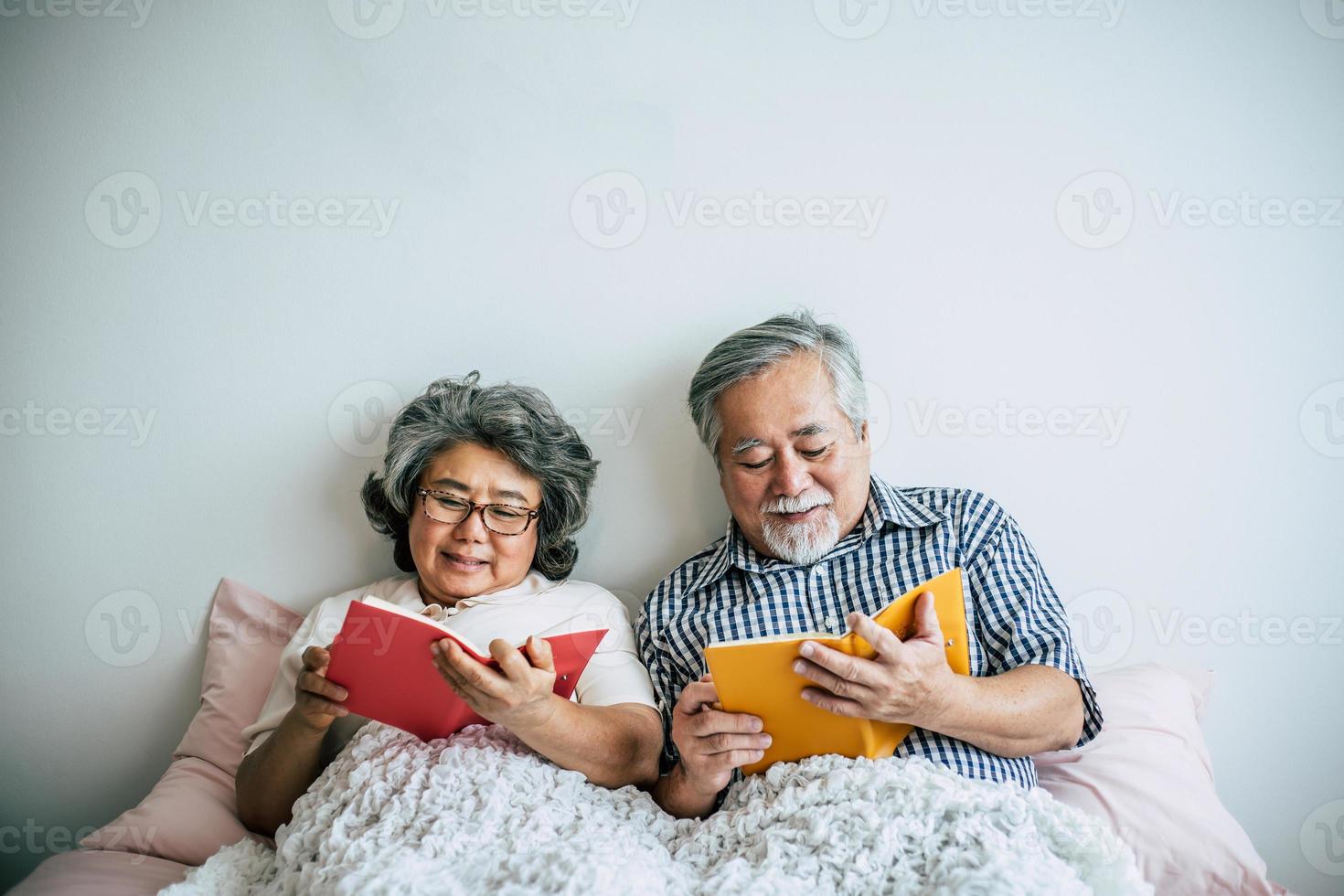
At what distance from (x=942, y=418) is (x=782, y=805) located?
1070 mm

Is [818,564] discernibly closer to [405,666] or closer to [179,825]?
[405,666]

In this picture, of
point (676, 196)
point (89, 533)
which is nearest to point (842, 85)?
point (676, 196)

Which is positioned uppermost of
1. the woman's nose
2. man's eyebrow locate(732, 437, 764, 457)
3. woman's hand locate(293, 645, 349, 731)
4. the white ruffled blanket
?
man's eyebrow locate(732, 437, 764, 457)

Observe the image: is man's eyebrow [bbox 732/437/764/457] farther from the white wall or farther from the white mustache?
the white wall

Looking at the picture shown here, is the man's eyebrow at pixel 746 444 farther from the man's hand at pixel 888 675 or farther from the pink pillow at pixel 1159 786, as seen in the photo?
the pink pillow at pixel 1159 786

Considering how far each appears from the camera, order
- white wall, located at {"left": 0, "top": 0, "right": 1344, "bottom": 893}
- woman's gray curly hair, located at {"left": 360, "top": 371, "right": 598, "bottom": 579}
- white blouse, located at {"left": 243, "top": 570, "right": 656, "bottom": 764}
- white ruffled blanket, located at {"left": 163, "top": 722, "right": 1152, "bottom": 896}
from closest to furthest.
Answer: white ruffled blanket, located at {"left": 163, "top": 722, "right": 1152, "bottom": 896}, white blouse, located at {"left": 243, "top": 570, "right": 656, "bottom": 764}, woman's gray curly hair, located at {"left": 360, "top": 371, "right": 598, "bottom": 579}, white wall, located at {"left": 0, "top": 0, "right": 1344, "bottom": 893}

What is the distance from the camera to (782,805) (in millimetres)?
1410

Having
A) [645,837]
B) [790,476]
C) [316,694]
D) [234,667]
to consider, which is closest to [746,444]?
[790,476]

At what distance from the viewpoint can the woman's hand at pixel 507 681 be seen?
1.36 m

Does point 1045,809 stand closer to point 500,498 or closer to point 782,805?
point 782,805

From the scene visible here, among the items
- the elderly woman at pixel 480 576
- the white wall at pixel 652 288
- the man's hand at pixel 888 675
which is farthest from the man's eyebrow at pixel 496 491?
the man's hand at pixel 888 675

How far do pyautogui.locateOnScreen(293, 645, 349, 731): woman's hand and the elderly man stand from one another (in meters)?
0.63

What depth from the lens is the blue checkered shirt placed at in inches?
66.6

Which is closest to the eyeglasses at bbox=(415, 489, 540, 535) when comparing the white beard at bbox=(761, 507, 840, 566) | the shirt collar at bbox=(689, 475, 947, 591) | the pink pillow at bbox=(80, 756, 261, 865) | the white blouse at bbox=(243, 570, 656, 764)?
the white blouse at bbox=(243, 570, 656, 764)
